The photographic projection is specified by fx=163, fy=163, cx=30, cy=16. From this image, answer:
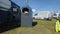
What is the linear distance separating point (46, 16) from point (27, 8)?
2145cm

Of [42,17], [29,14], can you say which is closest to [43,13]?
[42,17]

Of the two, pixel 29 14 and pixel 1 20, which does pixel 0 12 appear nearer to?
pixel 1 20

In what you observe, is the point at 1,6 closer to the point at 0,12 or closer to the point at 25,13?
the point at 0,12

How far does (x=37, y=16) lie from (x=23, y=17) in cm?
2269

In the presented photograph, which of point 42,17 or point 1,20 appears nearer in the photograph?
point 1,20

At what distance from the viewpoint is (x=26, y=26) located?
19.1 meters

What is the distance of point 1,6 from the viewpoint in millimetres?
19359

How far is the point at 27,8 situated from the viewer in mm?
19141

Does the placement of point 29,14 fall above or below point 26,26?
above

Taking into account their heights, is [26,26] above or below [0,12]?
below

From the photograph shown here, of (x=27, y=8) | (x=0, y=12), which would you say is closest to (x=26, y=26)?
(x=27, y=8)

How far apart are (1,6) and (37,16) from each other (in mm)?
23282

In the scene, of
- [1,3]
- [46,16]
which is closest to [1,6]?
[1,3]

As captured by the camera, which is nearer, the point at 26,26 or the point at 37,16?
the point at 26,26
